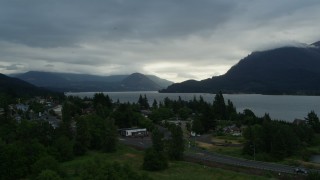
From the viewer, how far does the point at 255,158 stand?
252ft

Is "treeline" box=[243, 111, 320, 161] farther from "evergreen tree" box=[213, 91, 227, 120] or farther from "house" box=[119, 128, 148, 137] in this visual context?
"evergreen tree" box=[213, 91, 227, 120]

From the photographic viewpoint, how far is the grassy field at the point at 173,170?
188ft

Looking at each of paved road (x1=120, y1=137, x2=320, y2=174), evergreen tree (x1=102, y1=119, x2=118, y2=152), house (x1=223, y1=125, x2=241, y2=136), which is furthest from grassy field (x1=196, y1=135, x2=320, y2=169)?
evergreen tree (x1=102, y1=119, x2=118, y2=152)

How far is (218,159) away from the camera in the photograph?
231 feet

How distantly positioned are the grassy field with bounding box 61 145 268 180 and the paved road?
5152mm

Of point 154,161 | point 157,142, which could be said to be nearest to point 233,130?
point 157,142

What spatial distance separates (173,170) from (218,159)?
439 inches

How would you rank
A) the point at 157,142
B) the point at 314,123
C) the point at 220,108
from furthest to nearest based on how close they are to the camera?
the point at 220,108
the point at 314,123
the point at 157,142

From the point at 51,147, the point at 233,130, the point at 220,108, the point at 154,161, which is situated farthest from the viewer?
the point at 220,108

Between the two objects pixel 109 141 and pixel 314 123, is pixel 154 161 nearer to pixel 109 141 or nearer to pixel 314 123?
pixel 109 141

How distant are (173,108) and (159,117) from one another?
→ 106ft

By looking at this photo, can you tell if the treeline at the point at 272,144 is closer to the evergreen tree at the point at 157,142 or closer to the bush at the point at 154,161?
the evergreen tree at the point at 157,142

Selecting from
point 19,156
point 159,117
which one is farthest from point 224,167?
point 159,117

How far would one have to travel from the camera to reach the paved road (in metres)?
62.6
